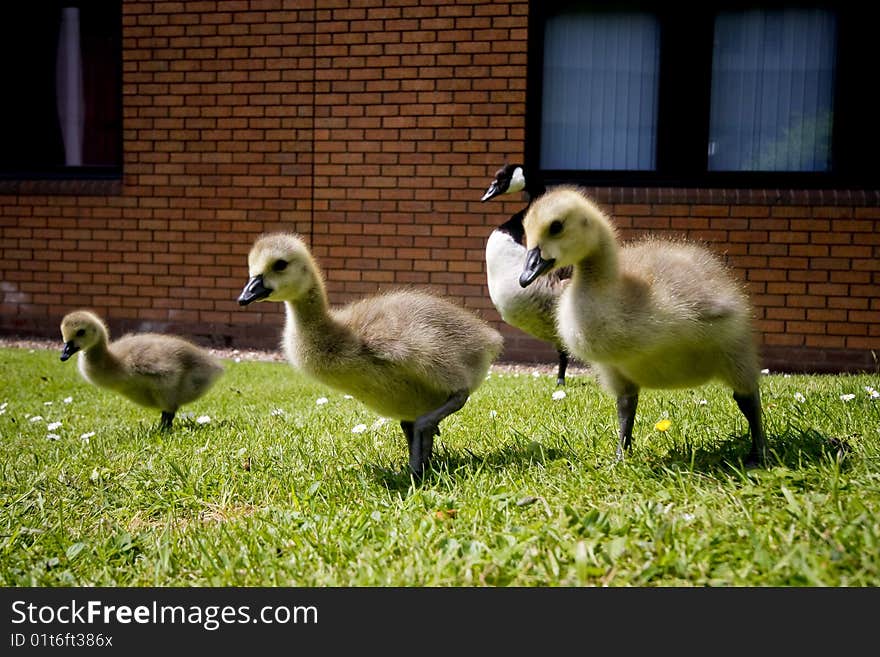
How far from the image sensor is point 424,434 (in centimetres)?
364

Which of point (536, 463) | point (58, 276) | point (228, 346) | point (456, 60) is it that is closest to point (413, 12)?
point (456, 60)

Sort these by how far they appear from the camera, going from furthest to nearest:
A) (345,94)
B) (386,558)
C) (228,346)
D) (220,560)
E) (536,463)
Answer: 1. (228,346)
2. (345,94)
3. (536,463)
4. (220,560)
5. (386,558)

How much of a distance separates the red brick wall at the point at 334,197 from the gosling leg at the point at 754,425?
5.19 metres

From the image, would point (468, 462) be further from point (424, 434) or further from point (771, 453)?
point (771, 453)

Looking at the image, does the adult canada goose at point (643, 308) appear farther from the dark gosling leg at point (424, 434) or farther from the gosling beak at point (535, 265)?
the dark gosling leg at point (424, 434)

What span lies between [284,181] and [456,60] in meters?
2.34

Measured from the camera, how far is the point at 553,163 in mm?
9062

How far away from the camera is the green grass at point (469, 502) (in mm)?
2398

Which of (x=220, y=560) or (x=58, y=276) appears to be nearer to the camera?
(x=220, y=560)

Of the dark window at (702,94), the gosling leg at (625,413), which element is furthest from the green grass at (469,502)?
the dark window at (702,94)

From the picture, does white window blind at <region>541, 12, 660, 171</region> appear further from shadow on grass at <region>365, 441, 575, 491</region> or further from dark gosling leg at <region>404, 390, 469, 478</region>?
dark gosling leg at <region>404, 390, 469, 478</region>

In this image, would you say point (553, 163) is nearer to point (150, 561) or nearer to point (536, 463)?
point (536, 463)

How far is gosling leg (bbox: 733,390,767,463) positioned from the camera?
3.30 m

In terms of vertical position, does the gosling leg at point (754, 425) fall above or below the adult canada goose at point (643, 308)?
below
